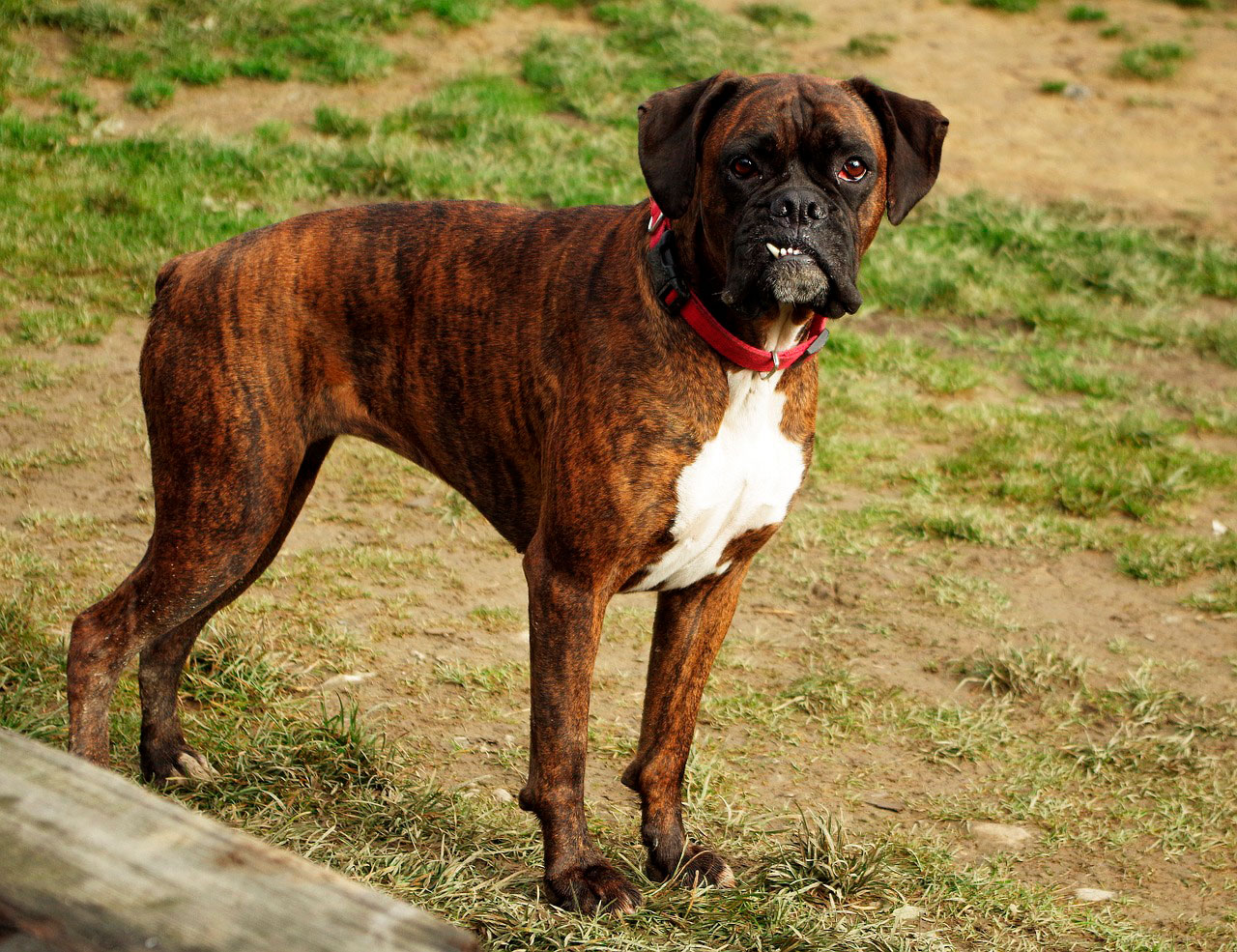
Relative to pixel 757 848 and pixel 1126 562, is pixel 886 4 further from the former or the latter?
pixel 757 848

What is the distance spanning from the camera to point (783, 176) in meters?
2.90

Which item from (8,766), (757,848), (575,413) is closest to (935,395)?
(757,848)

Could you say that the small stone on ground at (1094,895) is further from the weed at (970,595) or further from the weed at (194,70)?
the weed at (194,70)

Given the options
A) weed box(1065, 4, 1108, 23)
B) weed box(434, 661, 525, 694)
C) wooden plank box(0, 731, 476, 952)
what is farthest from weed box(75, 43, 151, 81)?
wooden plank box(0, 731, 476, 952)

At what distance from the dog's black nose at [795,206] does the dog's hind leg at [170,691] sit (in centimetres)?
144

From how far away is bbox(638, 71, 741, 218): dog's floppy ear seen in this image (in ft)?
9.68

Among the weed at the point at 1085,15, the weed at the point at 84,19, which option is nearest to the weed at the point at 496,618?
the weed at the point at 84,19

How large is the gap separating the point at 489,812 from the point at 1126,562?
3158 mm

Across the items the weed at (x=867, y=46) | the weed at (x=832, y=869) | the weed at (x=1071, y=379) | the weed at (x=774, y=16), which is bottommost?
the weed at (x=1071, y=379)

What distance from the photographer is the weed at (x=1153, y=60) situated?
10875 mm

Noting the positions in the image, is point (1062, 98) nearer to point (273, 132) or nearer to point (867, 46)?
point (867, 46)

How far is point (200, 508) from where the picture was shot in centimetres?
334

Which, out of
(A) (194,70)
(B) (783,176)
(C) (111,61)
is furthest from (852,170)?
(C) (111,61)

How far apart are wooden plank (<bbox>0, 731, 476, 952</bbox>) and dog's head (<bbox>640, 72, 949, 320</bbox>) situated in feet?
5.42
